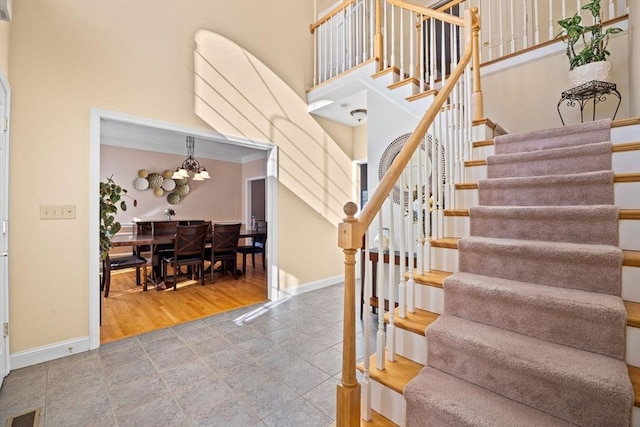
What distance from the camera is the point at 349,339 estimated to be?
1.19m

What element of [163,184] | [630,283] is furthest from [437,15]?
[163,184]

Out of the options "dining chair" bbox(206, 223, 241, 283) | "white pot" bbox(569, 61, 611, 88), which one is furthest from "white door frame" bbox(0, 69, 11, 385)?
"white pot" bbox(569, 61, 611, 88)

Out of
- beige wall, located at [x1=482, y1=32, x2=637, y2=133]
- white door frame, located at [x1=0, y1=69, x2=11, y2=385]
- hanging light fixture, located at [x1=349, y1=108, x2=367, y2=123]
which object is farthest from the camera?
hanging light fixture, located at [x1=349, y1=108, x2=367, y2=123]

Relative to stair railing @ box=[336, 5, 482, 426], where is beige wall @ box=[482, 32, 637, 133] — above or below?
above

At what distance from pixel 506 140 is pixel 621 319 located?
168cm

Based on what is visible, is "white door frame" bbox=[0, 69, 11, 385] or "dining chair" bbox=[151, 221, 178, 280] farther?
"dining chair" bbox=[151, 221, 178, 280]

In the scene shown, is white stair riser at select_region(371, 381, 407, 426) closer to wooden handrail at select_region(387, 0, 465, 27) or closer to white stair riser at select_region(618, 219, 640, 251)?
white stair riser at select_region(618, 219, 640, 251)

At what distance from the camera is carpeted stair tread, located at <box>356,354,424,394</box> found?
1.30 meters

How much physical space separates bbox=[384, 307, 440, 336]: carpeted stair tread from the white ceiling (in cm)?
409

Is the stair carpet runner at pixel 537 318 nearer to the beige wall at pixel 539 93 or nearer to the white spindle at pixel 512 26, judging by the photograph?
the beige wall at pixel 539 93

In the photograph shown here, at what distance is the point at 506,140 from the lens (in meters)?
2.38

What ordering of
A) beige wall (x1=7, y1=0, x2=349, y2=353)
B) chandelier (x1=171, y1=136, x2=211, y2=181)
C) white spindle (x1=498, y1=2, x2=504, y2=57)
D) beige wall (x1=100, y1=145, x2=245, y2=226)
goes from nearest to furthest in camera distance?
beige wall (x1=7, y1=0, x2=349, y2=353)
white spindle (x1=498, y1=2, x2=504, y2=57)
chandelier (x1=171, y1=136, x2=211, y2=181)
beige wall (x1=100, y1=145, x2=245, y2=226)

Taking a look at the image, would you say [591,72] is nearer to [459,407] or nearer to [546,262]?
[546,262]

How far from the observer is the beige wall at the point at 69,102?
2195 millimetres
